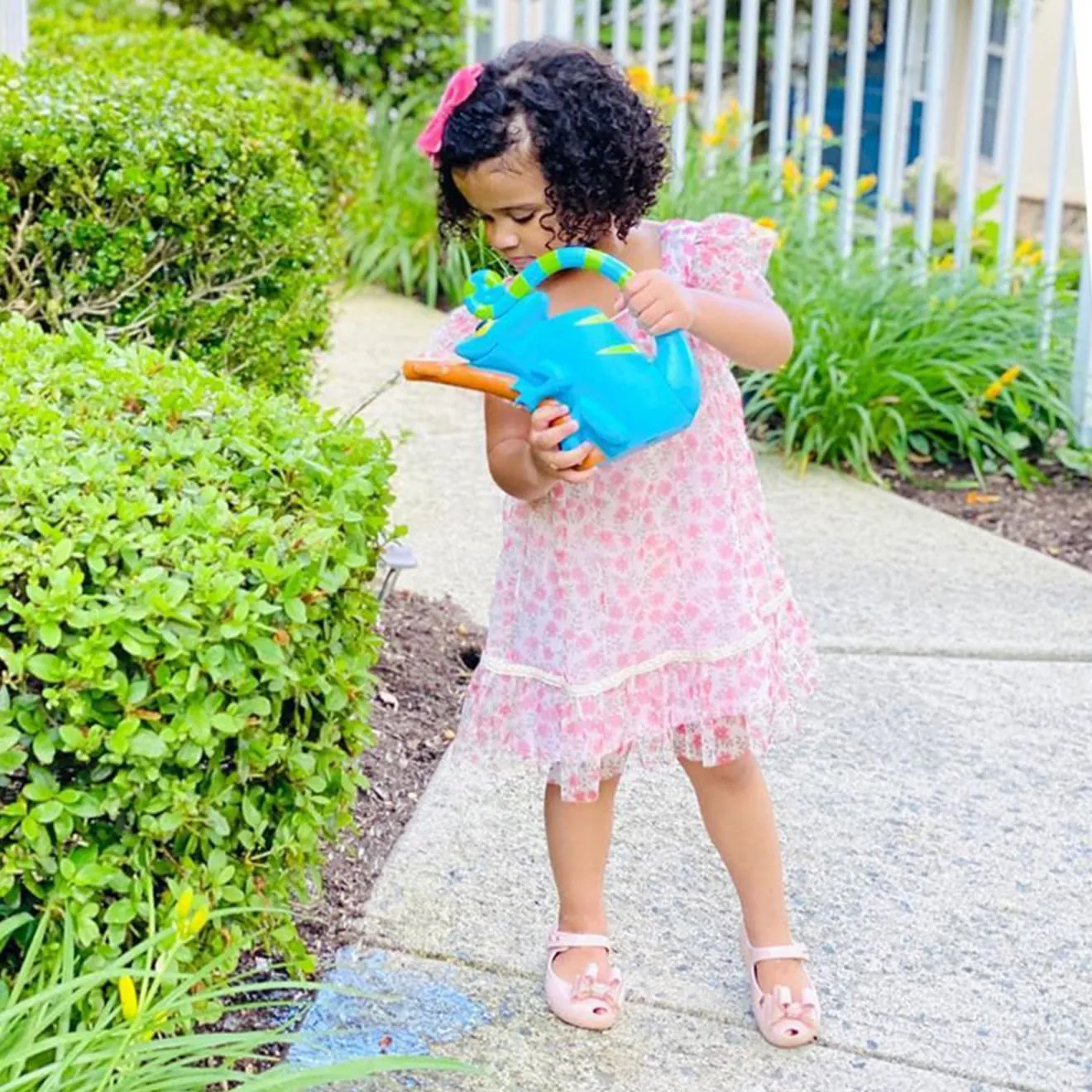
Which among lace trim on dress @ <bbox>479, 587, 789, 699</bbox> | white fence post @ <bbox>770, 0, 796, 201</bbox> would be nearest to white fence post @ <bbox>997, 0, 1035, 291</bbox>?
white fence post @ <bbox>770, 0, 796, 201</bbox>

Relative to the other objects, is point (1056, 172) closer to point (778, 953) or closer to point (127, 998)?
point (778, 953)

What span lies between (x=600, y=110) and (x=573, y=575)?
622 mm

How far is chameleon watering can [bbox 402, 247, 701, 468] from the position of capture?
85.6 inches

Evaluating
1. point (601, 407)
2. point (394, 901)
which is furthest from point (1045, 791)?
point (601, 407)

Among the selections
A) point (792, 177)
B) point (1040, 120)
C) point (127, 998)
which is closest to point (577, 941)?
point (127, 998)

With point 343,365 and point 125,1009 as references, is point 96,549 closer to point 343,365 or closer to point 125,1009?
point 125,1009

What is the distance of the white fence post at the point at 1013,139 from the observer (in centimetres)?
575

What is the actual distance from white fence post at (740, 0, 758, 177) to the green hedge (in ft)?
7.78

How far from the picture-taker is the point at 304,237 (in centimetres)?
395

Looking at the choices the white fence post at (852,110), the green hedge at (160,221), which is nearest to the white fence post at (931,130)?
the white fence post at (852,110)

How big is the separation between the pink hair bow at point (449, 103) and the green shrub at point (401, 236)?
14.4 ft

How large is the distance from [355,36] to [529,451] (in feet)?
20.7

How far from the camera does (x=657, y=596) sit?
240 cm

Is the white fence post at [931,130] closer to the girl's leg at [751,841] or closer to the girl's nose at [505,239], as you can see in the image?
the girl's leg at [751,841]
